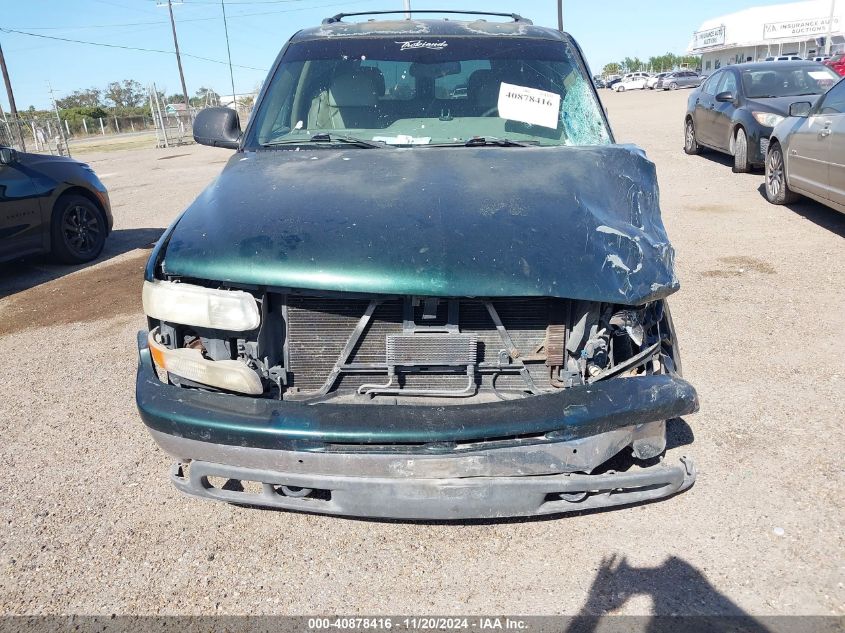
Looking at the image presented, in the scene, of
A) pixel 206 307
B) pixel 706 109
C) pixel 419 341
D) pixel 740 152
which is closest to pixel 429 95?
pixel 419 341

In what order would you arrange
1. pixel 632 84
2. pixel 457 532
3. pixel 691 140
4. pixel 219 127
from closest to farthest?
1. pixel 457 532
2. pixel 219 127
3. pixel 691 140
4. pixel 632 84

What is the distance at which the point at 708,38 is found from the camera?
204 ft

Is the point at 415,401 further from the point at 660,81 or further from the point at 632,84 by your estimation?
the point at 632,84

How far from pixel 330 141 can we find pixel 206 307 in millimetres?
1475

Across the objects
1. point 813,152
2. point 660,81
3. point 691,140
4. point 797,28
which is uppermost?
point 797,28

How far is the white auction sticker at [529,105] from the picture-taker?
3.62m

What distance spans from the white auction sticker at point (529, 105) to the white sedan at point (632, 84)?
188 feet

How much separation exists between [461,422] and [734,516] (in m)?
1.31

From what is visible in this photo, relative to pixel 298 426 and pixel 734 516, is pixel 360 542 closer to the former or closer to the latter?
pixel 298 426

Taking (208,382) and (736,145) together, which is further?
(736,145)

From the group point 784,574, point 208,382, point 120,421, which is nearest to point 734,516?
point 784,574

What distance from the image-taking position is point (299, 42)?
13.3 ft

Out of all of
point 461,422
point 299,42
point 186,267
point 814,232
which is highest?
point 299,42

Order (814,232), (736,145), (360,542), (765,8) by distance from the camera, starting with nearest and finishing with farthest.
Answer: (360,542)
(814,232)
(736,145)
(765,8)
